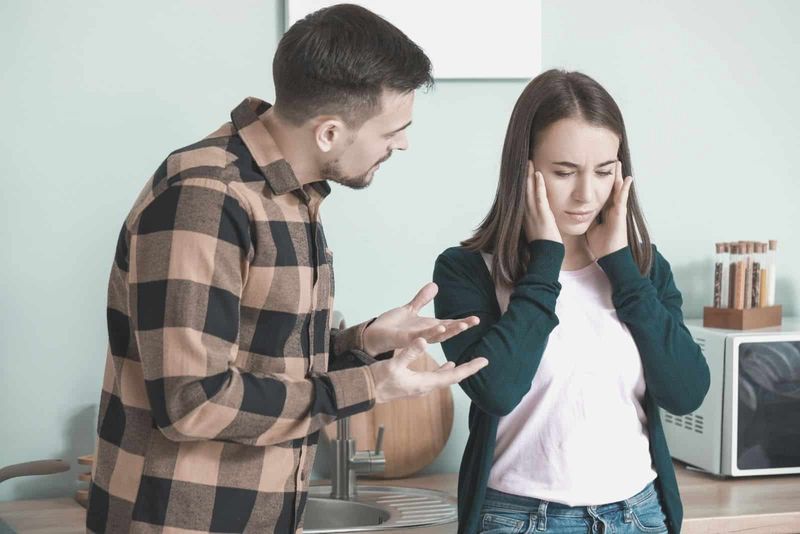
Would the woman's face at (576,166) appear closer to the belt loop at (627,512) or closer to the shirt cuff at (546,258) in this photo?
the shirt cuff at (546,258)

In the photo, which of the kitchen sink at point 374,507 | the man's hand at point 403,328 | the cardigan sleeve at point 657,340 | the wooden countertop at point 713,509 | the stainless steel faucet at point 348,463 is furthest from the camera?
the stainless steel faucet at point 348,463

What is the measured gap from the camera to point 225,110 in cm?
208

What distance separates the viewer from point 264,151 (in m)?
1.19

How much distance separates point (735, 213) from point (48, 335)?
1.57m

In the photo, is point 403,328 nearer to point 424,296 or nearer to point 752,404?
point 424,296

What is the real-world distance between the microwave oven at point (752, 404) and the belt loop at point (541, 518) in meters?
0.86

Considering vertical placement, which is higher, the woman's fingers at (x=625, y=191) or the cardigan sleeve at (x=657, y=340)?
the woman's fingers at (x=625, y=191)

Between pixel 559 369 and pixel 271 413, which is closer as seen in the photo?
pixel 271 413

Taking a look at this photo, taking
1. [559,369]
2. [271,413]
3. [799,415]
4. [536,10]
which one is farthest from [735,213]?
[271,413]

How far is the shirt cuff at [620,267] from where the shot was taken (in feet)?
4.92

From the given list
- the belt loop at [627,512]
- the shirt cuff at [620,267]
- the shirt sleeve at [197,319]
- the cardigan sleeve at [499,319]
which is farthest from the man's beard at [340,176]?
the belt loop at [627,512]

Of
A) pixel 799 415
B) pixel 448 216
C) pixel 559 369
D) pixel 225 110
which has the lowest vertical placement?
pixel 799 415

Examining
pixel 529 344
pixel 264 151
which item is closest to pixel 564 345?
pixel 529 344

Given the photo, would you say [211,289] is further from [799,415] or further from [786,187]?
[786,187]
